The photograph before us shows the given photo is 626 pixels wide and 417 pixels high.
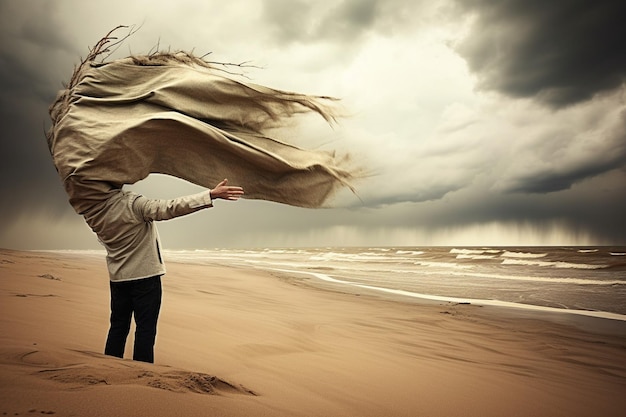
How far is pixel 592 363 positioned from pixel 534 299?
565 centimetres

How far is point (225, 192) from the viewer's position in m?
2.68

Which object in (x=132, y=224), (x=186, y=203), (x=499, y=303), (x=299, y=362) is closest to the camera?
(x=186, y=203)

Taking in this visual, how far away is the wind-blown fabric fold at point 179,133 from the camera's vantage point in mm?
2641

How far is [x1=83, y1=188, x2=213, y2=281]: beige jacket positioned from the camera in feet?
8.82

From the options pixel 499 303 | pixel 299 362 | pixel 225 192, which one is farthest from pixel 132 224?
pixel 499 303

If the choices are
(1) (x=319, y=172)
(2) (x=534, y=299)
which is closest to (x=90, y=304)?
(1) (x=319, y=172)

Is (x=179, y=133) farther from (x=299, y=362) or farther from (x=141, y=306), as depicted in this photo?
(x=299, y=362)

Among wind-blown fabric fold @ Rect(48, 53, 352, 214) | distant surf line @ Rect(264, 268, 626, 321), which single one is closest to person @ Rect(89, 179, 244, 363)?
wind-blown fabric fold @ Rect(48, 53, 352, 214)

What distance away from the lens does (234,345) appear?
416 cm

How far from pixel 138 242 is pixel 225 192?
0.78 metres

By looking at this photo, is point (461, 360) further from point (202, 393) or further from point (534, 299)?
point (534, 299)

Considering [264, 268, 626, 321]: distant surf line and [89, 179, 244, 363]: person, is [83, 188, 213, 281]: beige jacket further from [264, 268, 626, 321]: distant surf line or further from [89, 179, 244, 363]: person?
[264, 268, 626, 321]: distant surf line

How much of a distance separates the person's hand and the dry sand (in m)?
1.17

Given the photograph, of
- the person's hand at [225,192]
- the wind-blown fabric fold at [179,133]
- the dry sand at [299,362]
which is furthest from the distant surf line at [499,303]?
the person's hand at [225,192]
